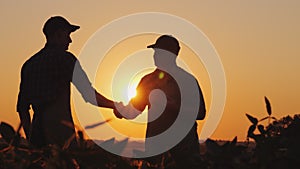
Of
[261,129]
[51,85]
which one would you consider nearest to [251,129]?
[261,129]

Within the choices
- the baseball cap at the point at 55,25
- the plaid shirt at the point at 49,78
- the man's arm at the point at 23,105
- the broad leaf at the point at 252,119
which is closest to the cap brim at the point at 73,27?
the baseball cap at the point at 55,25

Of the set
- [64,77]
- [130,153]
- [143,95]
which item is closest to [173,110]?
[143,95]

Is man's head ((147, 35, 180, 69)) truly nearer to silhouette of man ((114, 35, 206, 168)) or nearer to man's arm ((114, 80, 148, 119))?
silhouette of man ((114, 35, 206, 168))

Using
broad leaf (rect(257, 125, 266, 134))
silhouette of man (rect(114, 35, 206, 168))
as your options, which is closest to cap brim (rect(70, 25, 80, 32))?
silhouette of man (rect(114, 35, 206, 168))

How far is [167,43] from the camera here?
9727 millimetres

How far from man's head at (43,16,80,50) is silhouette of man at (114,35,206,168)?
3.65 feet

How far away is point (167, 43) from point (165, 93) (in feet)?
4.51

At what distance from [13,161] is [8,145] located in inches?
6.2

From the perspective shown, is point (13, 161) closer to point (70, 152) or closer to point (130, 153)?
point (70, 152)

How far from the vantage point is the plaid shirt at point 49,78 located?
8.85 m

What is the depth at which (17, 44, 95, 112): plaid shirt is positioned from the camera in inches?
348

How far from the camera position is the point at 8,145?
3859mm

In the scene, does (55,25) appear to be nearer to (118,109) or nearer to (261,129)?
(118,109)

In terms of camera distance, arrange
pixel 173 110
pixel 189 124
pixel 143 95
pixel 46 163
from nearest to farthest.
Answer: pixel 46 163 < pixel 189 124 < pixel 143 95 < pixel 173 110
